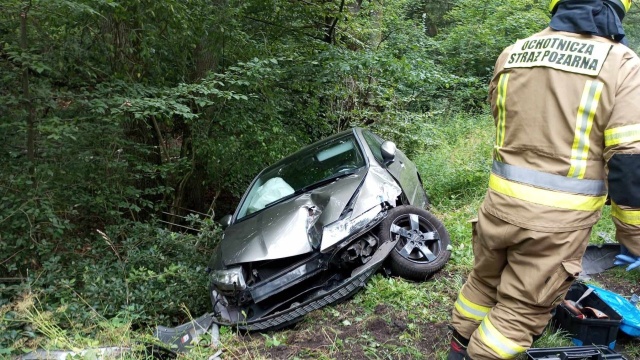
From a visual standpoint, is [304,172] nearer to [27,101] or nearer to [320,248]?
[320,248]

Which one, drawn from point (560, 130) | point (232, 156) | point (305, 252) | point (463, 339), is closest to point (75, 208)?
point (232, 156)

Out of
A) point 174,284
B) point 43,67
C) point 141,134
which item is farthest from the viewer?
point 141,134

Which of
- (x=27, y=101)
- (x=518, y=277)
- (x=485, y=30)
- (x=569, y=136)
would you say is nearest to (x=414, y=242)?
(x=518, y=277)

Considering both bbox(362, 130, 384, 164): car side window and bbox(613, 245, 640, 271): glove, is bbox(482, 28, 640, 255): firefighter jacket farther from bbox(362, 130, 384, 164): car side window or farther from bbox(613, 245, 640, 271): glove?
bbox(362, 130, 384, 164): car side window

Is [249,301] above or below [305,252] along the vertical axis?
below

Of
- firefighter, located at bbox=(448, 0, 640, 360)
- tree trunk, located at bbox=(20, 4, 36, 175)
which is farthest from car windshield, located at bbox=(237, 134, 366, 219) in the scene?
tree trunk, located at bbox=(20, 4, 36, 175)

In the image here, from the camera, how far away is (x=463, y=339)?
2354 millimetres

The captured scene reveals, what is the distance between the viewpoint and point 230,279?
10.5ft

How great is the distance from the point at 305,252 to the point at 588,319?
1784 millimetres

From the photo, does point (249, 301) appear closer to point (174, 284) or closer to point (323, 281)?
point (323, 281)

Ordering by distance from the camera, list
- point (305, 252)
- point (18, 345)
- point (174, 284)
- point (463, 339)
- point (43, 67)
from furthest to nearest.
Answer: point (174, 284) < point (43, 67) < point (305, 252) < point (18, 345) < point (463, 339)

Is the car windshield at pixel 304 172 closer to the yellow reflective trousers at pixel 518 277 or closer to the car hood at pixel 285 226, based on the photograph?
the car hood at pixel 285 226

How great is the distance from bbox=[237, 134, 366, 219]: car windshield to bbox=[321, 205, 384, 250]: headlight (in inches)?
26.7

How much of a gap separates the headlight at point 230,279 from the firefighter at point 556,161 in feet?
5.67
